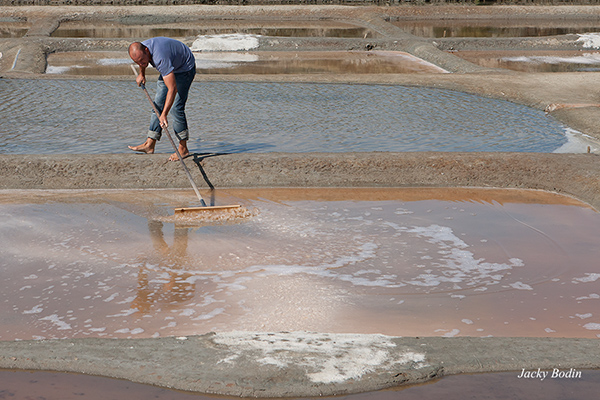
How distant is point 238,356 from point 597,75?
31.0 feet

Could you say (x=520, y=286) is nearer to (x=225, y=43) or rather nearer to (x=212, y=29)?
(x=225, y=43)

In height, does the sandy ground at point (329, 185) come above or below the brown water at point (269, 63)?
below

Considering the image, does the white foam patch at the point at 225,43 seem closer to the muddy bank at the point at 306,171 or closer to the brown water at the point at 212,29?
the brown water at the point at 212,29

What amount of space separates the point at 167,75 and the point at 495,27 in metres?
15.7

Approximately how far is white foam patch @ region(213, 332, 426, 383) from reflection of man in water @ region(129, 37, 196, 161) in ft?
8.48

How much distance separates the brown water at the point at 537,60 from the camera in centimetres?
1248

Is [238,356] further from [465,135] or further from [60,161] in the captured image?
[465,135]

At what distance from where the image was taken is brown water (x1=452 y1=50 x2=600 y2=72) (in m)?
12.5

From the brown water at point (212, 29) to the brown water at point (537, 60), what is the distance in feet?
10.9

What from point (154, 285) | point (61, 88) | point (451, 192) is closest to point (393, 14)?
point (61, 88)

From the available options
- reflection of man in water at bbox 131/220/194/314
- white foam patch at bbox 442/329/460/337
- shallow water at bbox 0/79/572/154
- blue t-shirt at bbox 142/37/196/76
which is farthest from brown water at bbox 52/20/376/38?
white foam patch at bbox 442/329/460/337

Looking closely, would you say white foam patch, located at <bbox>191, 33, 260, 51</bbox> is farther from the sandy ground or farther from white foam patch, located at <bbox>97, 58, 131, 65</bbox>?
the sandy ground

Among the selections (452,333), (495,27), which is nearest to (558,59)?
(495,27)

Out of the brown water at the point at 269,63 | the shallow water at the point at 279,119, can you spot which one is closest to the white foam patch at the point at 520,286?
the shallow water at the point at 279,119
